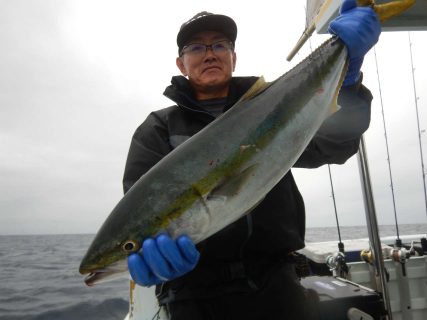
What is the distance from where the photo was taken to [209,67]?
125 inches

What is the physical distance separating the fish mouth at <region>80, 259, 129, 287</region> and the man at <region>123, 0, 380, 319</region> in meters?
0.26

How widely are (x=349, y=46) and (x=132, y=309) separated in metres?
3.72

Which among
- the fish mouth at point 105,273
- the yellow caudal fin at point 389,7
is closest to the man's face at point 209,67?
the yellow caudal fin at point 389,7

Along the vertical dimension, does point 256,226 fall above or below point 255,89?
below

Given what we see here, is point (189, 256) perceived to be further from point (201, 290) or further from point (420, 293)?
point (420, 293)

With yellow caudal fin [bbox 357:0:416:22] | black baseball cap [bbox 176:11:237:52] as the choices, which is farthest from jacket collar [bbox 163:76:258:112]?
yellow caudal fin [bbox 357:0:416:22]

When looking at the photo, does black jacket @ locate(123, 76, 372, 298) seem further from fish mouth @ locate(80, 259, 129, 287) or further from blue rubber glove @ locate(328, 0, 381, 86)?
fish mouth @ locate(80, 259, 129, 287)

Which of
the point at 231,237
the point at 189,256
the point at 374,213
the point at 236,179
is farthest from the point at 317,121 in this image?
the point at 374,213

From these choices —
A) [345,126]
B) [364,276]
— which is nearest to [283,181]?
[345,126]

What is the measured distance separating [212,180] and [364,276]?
418 centimetres

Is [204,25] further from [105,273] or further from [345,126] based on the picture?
[105,273]

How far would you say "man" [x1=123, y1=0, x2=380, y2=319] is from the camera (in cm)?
258

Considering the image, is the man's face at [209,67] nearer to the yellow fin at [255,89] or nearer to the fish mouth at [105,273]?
the yellow fin at [255,89]

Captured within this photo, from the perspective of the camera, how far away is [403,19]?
163 inches
